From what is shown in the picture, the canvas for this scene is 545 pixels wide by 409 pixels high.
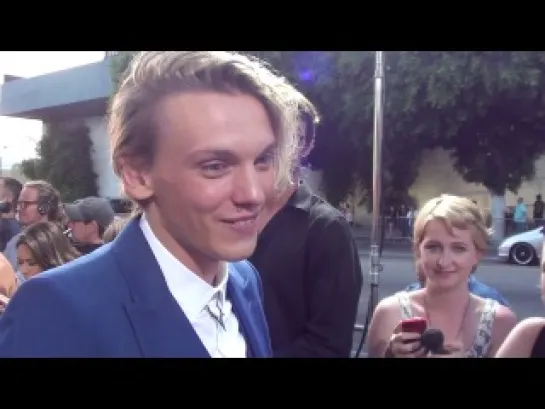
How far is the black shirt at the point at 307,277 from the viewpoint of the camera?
1032 mm

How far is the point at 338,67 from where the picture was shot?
162 centimetres

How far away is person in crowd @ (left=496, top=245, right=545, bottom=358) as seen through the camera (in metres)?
0.85

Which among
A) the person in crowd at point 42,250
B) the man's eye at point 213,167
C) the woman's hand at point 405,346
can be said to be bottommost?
the woman's hand at point 405,346

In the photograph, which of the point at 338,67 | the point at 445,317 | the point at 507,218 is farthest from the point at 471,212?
the point at 507,218

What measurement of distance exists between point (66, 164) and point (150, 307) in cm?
111

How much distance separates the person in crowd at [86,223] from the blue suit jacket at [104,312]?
0.84 m

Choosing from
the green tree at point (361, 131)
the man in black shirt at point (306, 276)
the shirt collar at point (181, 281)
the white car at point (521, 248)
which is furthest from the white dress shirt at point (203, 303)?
the white car at point (521, 248)

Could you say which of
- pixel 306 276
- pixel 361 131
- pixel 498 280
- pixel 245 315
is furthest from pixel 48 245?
→ pixel 498 280

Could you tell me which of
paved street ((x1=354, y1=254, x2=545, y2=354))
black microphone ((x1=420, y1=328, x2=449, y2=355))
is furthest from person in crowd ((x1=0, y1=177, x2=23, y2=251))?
black microphone ((x1=420, y1=328, x2=449, y2=355))

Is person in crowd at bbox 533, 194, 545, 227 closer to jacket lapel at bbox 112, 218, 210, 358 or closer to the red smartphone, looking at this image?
the red smartphone

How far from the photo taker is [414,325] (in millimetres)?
962

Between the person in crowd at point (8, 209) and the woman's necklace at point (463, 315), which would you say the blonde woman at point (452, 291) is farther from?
the person in crowd at point (8, 209)
